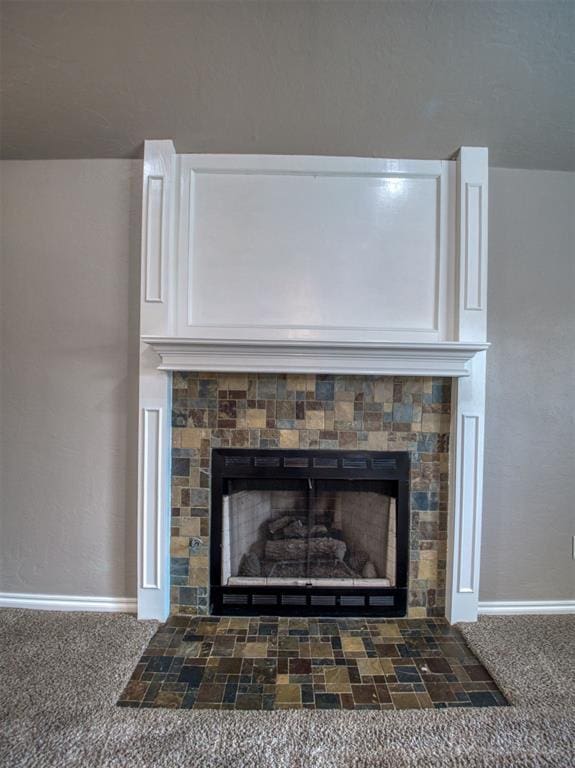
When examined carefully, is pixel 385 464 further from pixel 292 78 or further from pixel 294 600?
pixel 292 78

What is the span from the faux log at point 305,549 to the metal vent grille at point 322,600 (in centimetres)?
18

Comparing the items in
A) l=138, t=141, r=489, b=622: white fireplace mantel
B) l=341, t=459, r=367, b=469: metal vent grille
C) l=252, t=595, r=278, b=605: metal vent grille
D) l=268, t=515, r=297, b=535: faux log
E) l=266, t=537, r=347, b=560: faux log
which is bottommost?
l=252, t=595, r=278, b=605: metal vent grille

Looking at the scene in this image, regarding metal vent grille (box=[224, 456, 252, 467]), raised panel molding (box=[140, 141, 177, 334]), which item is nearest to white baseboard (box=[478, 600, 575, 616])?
metal vent grille (box=[224, 456, 252, 467])

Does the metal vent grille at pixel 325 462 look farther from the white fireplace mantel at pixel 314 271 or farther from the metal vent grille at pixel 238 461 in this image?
the white fireplace mantel at pixel 314 271

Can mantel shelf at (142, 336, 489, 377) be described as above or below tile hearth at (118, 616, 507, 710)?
above

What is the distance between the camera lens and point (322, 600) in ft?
6.27

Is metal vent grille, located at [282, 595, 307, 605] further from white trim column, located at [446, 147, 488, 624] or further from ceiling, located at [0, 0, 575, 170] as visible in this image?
ceiling, located at [0, 0, 575, 170]

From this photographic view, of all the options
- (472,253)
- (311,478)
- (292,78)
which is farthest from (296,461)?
(292,78)

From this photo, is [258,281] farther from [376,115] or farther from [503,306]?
[503,306]

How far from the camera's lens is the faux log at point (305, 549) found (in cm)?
201

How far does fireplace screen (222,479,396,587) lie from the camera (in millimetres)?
1955

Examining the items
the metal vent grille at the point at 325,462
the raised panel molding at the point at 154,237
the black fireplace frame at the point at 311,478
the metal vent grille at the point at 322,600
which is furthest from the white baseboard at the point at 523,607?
the raised panel molding at the point at 154,237

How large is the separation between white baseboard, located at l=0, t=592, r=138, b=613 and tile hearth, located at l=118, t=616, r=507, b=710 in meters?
0.28

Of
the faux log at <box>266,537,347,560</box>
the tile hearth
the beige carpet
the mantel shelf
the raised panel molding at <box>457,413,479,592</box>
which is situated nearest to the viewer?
the beige carpet
